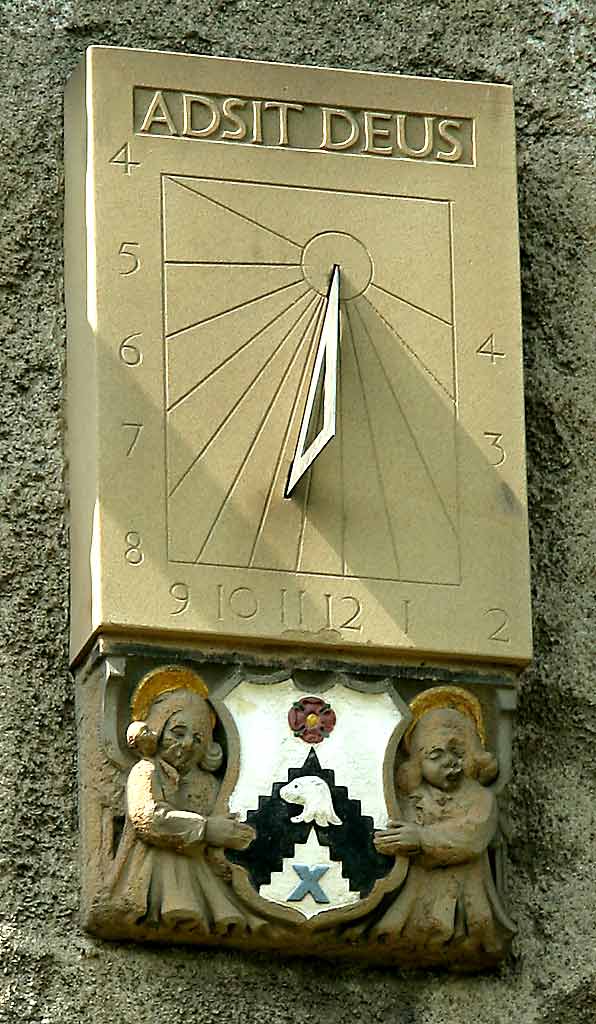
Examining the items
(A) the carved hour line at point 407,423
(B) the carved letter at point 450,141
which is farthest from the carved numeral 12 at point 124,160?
(B) the carved letter at point 450,141

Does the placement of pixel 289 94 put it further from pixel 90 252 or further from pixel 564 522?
pixel 564 522


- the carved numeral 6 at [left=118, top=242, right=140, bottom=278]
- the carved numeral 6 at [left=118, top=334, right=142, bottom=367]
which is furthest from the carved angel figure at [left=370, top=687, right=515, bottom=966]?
the carved numeral 6 at [left=118, top=242, right=140, bottom=278]

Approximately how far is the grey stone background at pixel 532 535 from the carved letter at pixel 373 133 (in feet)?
0.78

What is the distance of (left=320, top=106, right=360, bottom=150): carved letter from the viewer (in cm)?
621

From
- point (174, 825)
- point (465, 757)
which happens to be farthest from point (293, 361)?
point (174, 825)

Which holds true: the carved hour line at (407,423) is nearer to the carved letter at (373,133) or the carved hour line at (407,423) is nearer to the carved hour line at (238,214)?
the carved hour line at (238,214)

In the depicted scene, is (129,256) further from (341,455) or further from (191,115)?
(341,455)

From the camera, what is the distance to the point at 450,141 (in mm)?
6277

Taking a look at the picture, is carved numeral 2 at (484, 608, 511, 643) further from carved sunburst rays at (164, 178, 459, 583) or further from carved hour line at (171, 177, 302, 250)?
carved hour line at (171, 177, 302, 250)

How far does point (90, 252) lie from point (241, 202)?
0.97 feet

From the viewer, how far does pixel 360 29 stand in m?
6.50

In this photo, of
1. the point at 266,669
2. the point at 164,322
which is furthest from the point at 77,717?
the point at 164,322

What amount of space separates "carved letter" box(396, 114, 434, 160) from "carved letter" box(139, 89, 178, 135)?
16.6 inches

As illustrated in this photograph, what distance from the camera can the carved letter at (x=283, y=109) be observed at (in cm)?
619
